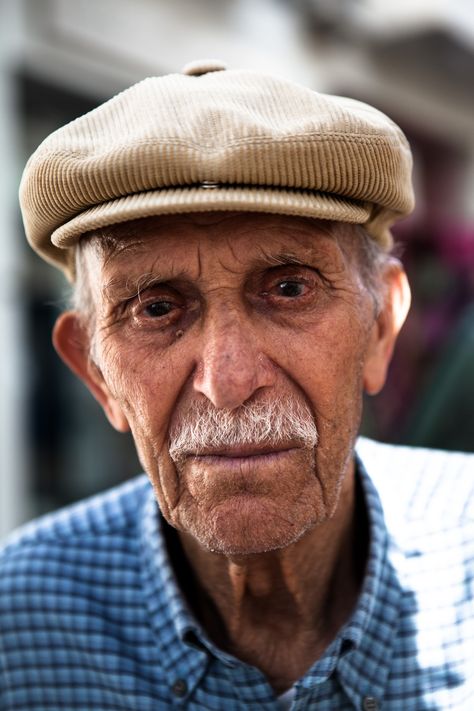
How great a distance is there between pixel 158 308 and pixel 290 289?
0.27m

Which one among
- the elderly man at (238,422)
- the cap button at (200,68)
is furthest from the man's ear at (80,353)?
the cap button at (200,68)

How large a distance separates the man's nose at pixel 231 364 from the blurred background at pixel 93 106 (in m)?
1.97

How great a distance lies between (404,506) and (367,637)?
371 millimetres

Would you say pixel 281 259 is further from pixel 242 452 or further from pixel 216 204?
pixel 242 452

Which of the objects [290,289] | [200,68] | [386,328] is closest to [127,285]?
[290,289]

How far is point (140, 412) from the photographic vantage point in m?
1.83

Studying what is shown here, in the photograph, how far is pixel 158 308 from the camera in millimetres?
1823

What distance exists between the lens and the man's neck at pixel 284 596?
2.00 meters

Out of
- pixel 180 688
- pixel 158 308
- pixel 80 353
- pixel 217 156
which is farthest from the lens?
pixel 80 353

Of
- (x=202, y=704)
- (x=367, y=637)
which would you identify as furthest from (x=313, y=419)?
(x=202, y=704)

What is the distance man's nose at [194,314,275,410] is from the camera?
5.46 feet

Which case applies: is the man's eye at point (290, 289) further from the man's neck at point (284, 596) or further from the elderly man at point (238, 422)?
the man's neck at point (284, 596)

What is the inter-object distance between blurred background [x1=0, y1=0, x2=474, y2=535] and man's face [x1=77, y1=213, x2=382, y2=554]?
71.1 inches

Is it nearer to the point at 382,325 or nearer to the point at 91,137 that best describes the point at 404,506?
the point at 382,325
